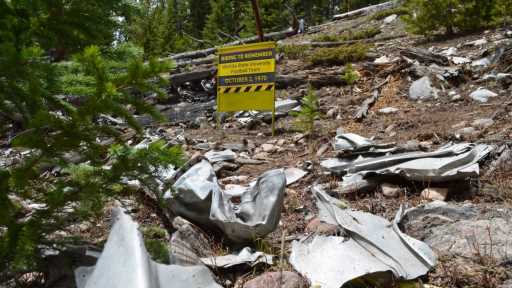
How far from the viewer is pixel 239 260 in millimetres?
2201

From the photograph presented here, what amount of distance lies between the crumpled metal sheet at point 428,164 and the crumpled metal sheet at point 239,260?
1.42 meters

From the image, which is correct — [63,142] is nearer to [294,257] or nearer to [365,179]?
[294,257]

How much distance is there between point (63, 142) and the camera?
1.44m

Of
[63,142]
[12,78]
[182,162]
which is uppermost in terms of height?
[12,78]

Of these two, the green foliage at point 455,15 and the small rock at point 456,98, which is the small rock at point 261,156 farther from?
the green foliage at point 455,15

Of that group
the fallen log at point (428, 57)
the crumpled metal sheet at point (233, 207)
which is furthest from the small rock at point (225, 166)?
the fallen log at point (428, 57)

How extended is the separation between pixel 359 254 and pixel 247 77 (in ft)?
15.9

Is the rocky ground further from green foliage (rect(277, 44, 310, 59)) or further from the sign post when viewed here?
green foliage (rect(277, 44, 310, 59))

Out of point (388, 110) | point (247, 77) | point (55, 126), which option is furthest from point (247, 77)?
point (55, 126)

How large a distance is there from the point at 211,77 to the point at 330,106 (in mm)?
3703

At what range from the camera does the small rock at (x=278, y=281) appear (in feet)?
6.31

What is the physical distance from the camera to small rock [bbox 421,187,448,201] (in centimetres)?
291

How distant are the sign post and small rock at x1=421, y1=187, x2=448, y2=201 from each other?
130 inches

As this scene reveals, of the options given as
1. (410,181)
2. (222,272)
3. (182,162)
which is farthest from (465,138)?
(182,162)
